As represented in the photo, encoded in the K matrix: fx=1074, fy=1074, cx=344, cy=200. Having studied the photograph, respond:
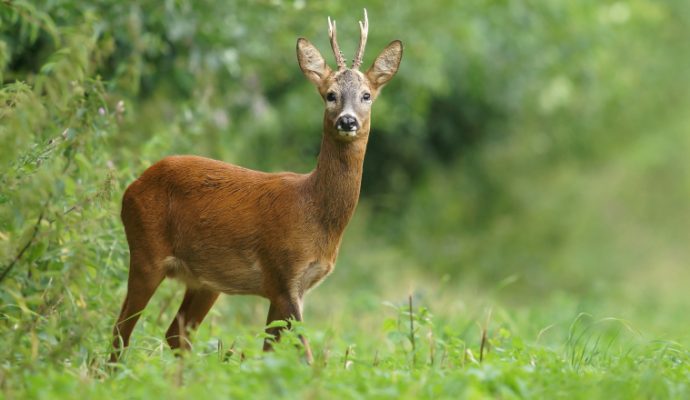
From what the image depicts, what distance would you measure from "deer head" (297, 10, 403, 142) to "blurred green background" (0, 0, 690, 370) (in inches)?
47.8

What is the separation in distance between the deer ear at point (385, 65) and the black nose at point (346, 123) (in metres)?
0.55

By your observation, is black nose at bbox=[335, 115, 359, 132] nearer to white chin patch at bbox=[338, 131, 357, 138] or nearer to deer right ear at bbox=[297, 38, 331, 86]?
white chin patch at bbox=[338, 131, 357, 138]

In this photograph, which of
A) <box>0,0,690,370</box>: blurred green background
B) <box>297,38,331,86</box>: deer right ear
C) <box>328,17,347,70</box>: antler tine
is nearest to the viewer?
<box>0,0,690,370</box>: blurred green background

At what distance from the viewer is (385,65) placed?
6.29m

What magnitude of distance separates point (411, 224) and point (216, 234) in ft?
39.0

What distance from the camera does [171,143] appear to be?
25.8ft

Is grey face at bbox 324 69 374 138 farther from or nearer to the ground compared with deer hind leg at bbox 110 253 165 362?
farther from the ground

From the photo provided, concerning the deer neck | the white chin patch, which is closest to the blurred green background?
the deer neck

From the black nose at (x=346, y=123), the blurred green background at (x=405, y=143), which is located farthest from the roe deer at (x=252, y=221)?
the blurred green background at (x=405, y=143)

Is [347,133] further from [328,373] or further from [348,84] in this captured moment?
[328,373]

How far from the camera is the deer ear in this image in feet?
20.4

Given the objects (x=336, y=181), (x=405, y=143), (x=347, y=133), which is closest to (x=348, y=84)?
(x=347, y=133)

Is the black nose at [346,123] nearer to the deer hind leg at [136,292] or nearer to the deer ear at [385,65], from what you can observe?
the deer ear at [385,65]

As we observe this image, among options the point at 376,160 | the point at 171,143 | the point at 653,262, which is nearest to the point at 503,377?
the point at 171,143
